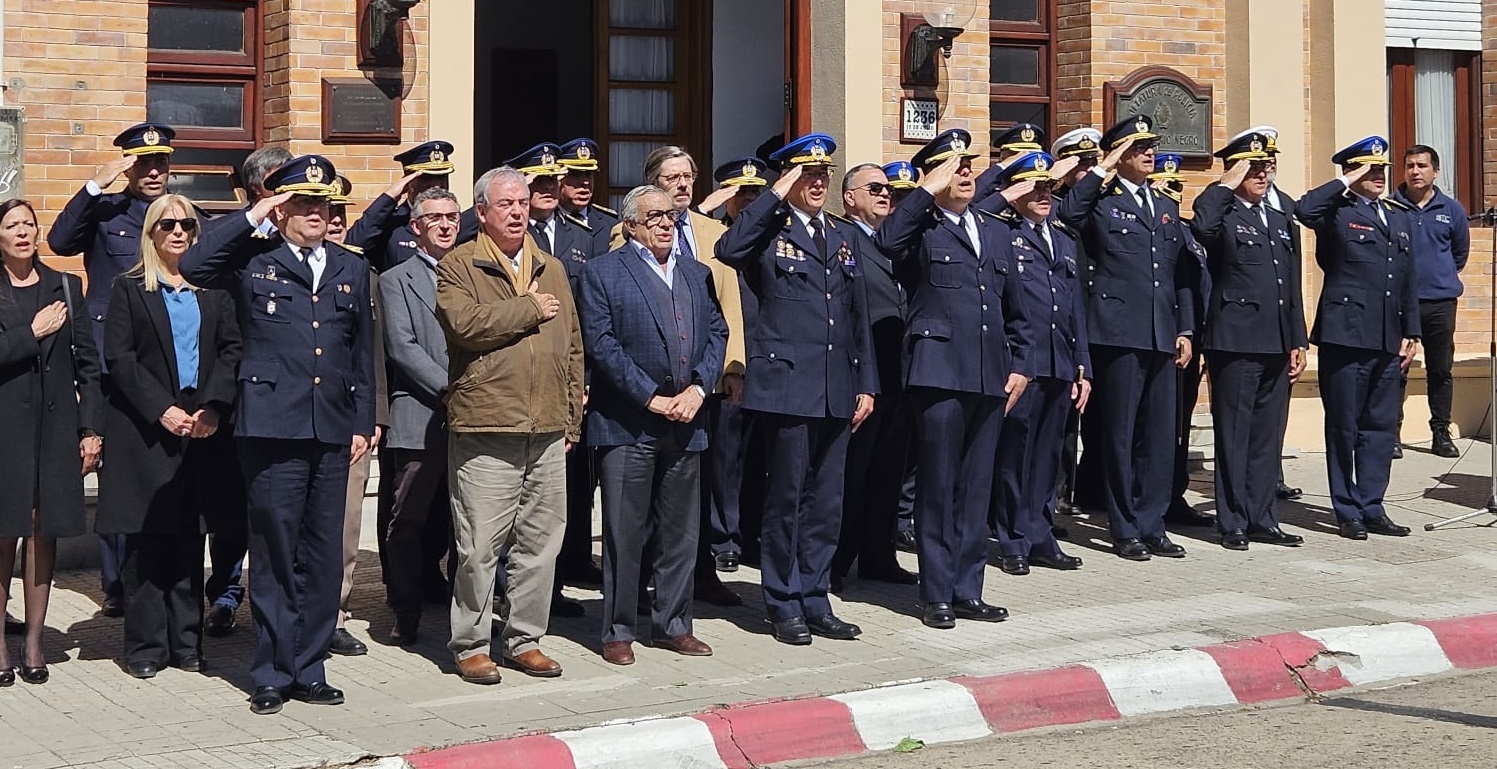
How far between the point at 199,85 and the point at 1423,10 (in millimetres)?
9436

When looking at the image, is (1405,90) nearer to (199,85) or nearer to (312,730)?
(199,85)

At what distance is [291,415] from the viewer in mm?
7293

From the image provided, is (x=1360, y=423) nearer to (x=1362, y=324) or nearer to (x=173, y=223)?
(x=1362, y=324)

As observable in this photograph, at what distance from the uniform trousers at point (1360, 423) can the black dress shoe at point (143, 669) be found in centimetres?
669

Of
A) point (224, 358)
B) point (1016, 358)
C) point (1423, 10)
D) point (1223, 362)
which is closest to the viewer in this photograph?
point (224, 358)

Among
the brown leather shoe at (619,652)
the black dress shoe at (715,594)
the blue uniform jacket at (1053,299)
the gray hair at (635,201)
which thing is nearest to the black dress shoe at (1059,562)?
the blue uniform jacket at (1053,299)

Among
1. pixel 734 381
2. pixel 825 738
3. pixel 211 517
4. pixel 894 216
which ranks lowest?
pixel 825 738

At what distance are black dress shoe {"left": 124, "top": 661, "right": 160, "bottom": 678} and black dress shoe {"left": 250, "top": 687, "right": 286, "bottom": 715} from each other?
0.74 metres

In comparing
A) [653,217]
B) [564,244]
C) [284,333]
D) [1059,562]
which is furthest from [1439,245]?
[284,333]

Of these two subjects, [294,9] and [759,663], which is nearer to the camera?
[759,663]

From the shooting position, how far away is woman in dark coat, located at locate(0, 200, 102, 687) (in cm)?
767

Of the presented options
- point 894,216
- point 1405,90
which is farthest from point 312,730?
point 1405,90

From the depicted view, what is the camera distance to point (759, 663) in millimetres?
8039

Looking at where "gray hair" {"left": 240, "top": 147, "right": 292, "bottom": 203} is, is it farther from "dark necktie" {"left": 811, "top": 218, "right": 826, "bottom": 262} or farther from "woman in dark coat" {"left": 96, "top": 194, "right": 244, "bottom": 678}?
"dark necktie" {"left": 811, "top": 218, "right": 826, "bottom": 262}
